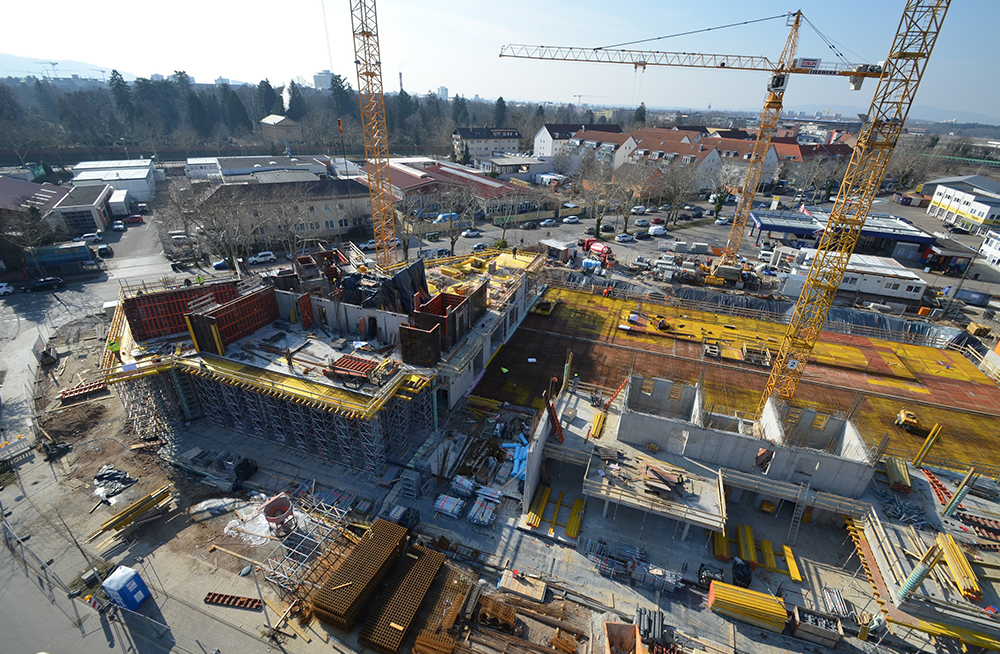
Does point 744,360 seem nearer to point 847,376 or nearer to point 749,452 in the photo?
point 847,376

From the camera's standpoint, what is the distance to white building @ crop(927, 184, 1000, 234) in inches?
2702

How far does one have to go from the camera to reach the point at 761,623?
18203 mm

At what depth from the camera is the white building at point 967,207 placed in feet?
225

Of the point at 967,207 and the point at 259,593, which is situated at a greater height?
the point at 967,207

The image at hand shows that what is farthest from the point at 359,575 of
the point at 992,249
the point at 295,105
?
the point at 295,105

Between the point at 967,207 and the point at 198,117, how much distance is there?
577ft

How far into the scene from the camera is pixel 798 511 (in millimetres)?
21938

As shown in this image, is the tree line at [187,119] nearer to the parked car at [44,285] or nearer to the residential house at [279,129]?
the residential house at [279,129]

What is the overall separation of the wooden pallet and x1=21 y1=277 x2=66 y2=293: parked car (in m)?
46.4

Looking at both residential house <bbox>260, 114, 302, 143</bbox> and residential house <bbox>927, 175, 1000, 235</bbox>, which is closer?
residential house <bbox>927, 175, 1000, 235</bbox>

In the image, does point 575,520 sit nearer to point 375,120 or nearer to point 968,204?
point 375,120

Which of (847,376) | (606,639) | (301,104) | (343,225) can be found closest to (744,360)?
(847,376)

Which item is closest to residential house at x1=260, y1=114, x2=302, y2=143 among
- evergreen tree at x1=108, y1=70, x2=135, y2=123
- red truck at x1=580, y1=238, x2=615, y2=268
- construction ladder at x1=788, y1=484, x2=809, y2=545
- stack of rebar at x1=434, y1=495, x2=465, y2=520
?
evergreen tree at x1=108, y1=70, x2=135, y2=123

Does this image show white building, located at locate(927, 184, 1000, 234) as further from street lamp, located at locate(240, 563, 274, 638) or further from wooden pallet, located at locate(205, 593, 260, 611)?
wooden pallet, located at locate(205, 593, 260, 611)
